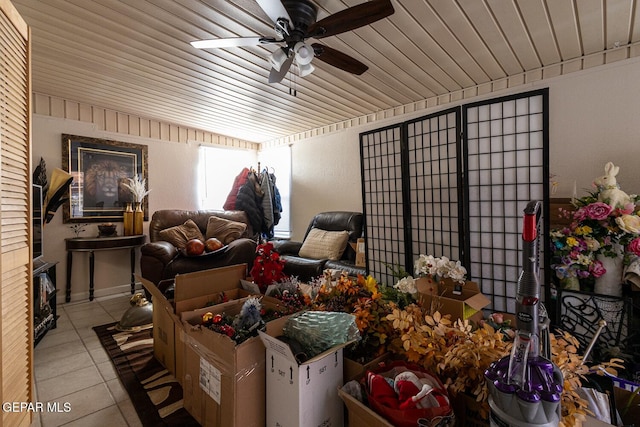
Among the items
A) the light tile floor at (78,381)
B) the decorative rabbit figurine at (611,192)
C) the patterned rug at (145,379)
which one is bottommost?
the light tile floor at (78,381)

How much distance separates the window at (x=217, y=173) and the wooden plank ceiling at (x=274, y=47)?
131cm

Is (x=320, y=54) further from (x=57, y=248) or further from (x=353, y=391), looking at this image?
(x=57, y=248)

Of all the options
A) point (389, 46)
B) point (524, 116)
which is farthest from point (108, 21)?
point (524, 116)

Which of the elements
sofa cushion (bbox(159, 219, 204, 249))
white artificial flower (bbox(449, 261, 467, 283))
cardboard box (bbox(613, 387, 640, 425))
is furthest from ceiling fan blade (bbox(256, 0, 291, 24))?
sofa cushion (bbox(159, 219, 204, 249))

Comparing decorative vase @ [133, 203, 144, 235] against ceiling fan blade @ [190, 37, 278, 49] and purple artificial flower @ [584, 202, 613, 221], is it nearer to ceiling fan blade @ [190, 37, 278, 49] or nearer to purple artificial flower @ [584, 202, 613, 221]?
ceiling fan blade @ [190, 37, 278, 49]

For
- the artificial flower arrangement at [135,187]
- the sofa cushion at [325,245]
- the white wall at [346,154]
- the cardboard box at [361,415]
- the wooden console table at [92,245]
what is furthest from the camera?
the artificial flower arrangement at [135,187]

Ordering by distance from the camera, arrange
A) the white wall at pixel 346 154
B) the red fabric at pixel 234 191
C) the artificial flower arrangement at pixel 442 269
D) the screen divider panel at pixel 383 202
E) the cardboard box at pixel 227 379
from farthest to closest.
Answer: the red fabric at pixel 234 191 < the screen divider panel at pixel 383 202 < the white wall at pixel 346 154 < the artificial flower arrangement at pixel 442 269 < the cardboard box at pixel 227 379

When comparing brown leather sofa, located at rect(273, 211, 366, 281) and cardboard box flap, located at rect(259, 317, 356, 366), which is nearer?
cardboard box flap, located at rect(259, 317, 356, 366)

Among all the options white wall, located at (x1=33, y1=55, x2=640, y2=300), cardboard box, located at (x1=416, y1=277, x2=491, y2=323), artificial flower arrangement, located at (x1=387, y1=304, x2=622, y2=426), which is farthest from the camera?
white wall, located at (x1=33, y1=55, x2=640, y2=300)

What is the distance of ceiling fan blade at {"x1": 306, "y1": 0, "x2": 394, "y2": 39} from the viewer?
1474 mm

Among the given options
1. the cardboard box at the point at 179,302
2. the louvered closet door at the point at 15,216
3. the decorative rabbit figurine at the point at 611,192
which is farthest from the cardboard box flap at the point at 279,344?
the decorative rabbit figurine at the point at 611,192

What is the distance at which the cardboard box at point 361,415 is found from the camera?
2.78ft

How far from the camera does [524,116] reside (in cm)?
190

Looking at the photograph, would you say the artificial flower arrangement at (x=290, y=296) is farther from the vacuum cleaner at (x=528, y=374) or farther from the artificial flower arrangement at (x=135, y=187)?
the artificial flower arrangement at (x=135, y=187)
